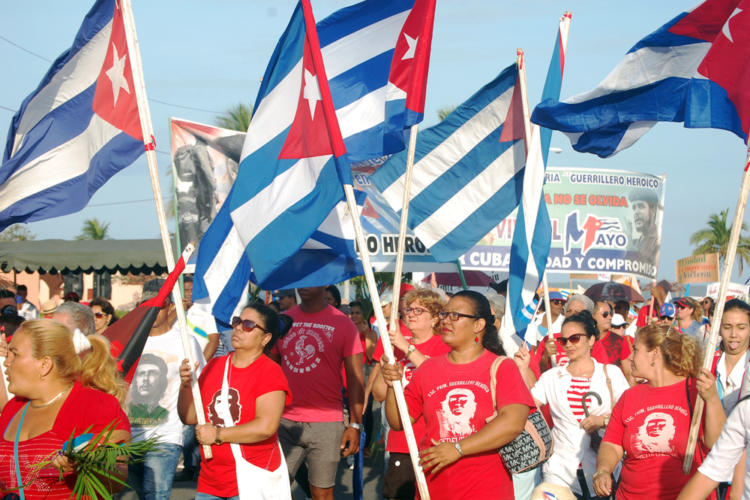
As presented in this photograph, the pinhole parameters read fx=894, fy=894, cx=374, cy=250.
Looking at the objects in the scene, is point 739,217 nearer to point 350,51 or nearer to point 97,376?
point 350,51

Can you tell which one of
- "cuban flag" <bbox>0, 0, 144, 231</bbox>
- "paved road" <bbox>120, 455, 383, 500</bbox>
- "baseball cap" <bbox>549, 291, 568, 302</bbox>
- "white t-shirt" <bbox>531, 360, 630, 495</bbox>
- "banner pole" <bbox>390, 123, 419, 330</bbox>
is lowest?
"paved road" <bbox>120, 455, 383, 500</bbox>

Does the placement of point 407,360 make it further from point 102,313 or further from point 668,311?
point 668,311

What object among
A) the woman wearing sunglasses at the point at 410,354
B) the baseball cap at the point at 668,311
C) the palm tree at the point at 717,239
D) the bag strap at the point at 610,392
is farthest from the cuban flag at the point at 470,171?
the palm tree at the point at 717,239

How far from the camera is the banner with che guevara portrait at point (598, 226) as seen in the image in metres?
16.0

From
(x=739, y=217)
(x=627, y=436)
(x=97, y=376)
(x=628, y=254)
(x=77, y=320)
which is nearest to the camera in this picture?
(x=97, y=376)

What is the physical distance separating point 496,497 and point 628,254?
1244 cm

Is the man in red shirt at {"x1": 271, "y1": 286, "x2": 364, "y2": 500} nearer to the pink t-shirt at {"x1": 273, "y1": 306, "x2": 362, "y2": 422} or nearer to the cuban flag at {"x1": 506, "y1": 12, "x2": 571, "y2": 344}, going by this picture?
the pink t-shirt at {"x1": 273, "y1": 306, "x2": 362, "y2": 422}

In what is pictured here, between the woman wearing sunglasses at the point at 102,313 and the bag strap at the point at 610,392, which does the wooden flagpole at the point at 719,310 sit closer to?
the bag strap at the point at 610,392

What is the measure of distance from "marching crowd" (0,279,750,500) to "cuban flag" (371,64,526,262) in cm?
77

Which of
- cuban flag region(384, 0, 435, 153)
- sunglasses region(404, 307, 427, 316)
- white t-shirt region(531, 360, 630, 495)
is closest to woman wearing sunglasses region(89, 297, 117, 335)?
sunglasses region(404, 307, 427, 316)

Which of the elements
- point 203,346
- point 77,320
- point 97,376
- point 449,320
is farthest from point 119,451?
point 203,346

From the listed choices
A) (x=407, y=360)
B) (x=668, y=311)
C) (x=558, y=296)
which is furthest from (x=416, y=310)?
(x=668, y=311)

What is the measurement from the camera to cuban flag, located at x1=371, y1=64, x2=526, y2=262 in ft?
26.4

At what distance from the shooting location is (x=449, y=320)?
4.80 metres
